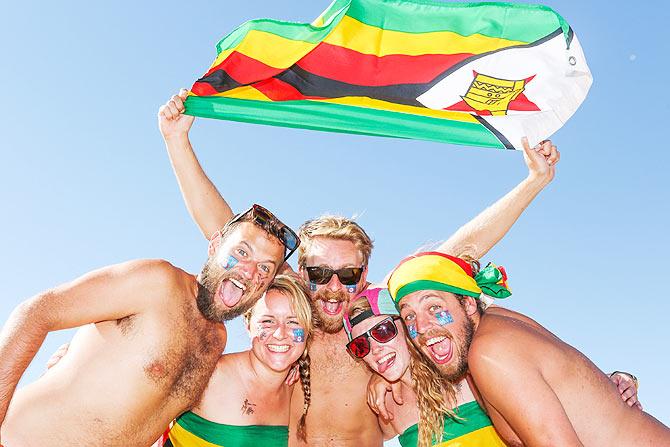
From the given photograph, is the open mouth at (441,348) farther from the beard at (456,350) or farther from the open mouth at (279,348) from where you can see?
the open mouth at (279,348)

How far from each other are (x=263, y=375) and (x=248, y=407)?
0.36m

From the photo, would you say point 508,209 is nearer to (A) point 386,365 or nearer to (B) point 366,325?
(B) point 366,325

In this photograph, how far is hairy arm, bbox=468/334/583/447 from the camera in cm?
425

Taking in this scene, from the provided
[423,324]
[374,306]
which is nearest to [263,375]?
[374,306]

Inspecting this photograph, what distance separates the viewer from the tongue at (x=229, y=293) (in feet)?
→ 19.7

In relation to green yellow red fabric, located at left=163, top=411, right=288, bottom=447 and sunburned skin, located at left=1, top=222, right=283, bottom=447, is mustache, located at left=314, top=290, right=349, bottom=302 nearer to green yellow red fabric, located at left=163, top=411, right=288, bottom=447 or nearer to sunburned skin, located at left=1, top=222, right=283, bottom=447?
sunburned skin, located at left=1, top=222, right=283, bottom=447

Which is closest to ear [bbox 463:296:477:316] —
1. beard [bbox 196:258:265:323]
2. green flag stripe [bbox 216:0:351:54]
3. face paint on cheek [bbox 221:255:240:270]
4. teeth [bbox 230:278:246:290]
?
beard [bbox 196:258:265:323]

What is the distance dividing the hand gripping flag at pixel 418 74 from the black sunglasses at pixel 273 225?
1.26m

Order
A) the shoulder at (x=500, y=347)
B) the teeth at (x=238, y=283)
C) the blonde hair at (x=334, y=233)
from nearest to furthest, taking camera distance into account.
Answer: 1. the shoulder at (x=500, y=347)
2. the teeth at (x=238, y=283)
3. the blonde hair at (x=334, y=233)

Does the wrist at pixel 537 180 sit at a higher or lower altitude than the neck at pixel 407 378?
higher

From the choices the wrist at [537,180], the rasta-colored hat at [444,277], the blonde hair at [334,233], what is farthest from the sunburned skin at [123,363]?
the wrist at [537,180]

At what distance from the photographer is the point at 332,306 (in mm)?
7207

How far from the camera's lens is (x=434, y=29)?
23.9 feet

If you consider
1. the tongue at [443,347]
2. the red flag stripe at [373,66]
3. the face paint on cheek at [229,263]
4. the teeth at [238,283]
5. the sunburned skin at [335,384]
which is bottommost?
the sunburned skin at [335,384]
